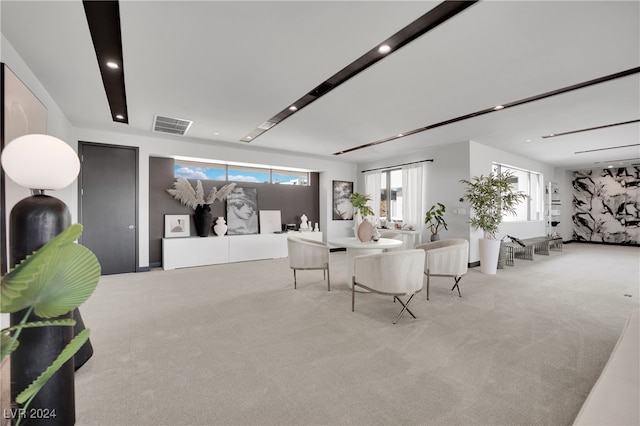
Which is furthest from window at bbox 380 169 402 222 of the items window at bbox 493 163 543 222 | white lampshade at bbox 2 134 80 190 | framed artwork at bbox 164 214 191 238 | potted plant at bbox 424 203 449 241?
white lampshade at bbox 2 134 80 190

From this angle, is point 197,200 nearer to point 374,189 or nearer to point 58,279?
point 374,189

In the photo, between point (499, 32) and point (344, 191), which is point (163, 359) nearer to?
point (499, 32)

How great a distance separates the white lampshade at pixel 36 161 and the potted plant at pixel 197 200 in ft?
15.9

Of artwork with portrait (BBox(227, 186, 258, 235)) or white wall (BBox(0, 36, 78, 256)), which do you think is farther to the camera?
artwork with portrait (BBox(227, 186, 258, 235))

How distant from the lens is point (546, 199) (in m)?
9.41

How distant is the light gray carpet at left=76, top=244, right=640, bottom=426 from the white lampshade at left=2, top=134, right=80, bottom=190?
144cm

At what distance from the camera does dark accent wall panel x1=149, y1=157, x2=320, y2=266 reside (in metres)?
6.12

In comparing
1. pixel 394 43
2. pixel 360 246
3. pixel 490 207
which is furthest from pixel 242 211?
pixel 490 207

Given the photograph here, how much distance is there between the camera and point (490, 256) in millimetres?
5531

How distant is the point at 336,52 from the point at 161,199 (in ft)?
17.1

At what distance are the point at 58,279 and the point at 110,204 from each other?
18.2ft

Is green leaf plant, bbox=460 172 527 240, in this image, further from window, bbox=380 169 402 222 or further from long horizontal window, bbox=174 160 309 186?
long horizontal window, bbox=174 160 309 186

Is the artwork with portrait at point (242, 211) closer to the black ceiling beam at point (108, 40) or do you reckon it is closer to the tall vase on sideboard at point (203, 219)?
the tall vase on sideboard at point (203, 219)

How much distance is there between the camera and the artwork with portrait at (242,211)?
6.92 metres
